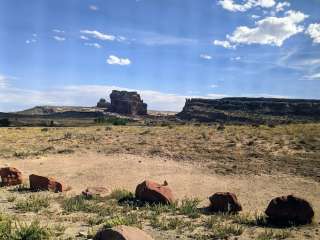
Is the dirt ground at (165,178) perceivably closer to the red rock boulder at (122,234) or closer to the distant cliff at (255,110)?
the red rock boulder at (122,234)

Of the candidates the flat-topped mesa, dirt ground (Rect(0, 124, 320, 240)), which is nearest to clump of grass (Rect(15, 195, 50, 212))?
dirt ground (Rect(0, 124, 320, 240))

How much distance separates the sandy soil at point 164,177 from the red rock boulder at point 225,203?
1329 millimetres

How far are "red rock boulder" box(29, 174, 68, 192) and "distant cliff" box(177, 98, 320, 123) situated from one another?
64.4 m

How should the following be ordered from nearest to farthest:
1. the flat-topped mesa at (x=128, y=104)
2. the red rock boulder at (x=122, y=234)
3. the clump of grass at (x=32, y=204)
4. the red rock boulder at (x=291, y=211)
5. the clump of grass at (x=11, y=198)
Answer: the red rock boulder at (x=122, y=234) < the red rock boulder at (x=291, y=211) < the clump of grass at (x=32, y=204) < the clump of grass at (x=11, y=198) < the flat-topped mesa at (x=128, y=104)

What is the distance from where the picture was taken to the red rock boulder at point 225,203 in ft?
47.1

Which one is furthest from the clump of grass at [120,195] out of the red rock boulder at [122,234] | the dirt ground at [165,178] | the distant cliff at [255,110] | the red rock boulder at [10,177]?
the distant cliff at [255,110]

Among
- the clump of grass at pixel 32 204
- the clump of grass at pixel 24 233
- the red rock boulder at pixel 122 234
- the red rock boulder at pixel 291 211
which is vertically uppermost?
the red rock boulder at pixel 122 234

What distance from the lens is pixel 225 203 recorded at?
14.4 m

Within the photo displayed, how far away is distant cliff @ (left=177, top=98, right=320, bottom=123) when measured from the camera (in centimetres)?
8744

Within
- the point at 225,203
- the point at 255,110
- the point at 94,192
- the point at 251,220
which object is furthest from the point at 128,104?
the point at 251,220

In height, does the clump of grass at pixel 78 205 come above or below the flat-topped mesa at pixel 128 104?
below

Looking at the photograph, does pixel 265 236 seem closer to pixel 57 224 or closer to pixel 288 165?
pixel 57 224

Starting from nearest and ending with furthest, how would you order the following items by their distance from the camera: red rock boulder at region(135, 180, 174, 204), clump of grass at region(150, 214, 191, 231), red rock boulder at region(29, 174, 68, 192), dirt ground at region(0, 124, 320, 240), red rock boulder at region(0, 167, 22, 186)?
clump of grass at region(150, 214, 191, 231) → dirt ground at region(0, 124, 320, 240) → red rock boulder at region(135, 180, 174, 204) → red rock boulder at region(29, 174, 68, 192) → red rock boulder at region(0, 167, 22, 186)

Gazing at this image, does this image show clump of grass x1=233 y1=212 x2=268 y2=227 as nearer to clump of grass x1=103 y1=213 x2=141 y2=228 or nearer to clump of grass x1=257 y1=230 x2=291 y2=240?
clump of grass x1=257 y1=230 x2=291 y2=240
